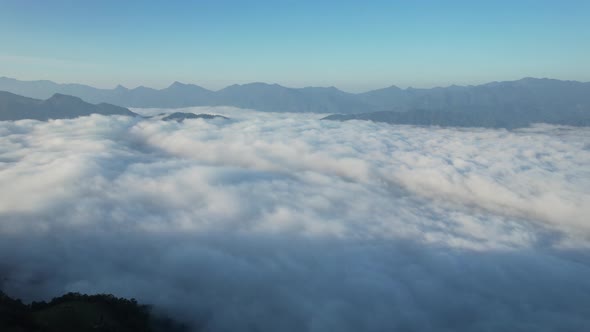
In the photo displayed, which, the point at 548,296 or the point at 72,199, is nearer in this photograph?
the point at 548,296

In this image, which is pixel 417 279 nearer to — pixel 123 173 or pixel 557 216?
pixel 557 216

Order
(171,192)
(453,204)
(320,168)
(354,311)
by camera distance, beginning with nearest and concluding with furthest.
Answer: (354,311), (171,192), (453,204), (320,168)

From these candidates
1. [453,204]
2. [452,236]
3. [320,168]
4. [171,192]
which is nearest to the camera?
[452,236]

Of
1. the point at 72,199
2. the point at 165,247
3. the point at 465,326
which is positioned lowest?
the point at 465,326

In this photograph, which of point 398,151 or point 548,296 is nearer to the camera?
point 548,296

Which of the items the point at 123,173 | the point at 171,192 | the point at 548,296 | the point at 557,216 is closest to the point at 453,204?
the point at 557,216

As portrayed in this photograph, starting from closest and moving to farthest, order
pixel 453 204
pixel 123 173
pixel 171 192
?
1. pixel 171 192
2. pixel 123 173
3. pixel 453 204

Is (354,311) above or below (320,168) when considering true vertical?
below

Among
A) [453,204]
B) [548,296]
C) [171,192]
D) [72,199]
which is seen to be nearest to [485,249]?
[548,296]

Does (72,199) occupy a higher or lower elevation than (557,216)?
higher

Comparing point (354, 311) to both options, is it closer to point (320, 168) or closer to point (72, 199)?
point (72, 199)
